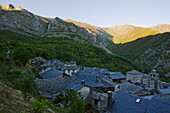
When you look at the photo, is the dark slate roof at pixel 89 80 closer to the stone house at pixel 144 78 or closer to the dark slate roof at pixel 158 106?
the dark slate roof at pixel 158 106

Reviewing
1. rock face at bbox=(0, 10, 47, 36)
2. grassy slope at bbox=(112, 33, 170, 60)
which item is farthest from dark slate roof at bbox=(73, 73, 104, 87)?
rock face at bbox=(0, 10, 47, 36)

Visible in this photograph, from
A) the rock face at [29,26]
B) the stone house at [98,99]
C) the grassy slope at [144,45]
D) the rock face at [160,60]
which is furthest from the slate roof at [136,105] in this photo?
the rock face at [29,26]

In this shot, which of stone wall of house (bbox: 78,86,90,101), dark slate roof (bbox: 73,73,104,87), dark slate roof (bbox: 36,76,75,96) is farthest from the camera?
dark slate roof (bbox: 73,73,104,87)

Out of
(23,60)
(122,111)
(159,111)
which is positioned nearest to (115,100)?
(122,111)

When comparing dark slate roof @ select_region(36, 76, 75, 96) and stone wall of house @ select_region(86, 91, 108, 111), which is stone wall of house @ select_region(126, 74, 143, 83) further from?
stone wall of house @ select_region(86, 91, 108, 111)

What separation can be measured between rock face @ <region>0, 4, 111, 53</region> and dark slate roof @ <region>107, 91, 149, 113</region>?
129673 mm

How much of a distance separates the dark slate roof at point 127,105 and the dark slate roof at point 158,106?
59 cm

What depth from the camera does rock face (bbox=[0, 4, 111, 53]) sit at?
4787 inches

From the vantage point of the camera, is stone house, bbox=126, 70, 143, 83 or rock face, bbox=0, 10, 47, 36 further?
rock face, bbox=0, 10, 47, 36

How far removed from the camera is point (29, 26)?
144 metres

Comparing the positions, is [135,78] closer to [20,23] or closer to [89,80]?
[89,80]

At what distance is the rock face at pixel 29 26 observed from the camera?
4787 inches

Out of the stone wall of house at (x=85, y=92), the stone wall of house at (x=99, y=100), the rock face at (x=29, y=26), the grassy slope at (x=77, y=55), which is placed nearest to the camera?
the stone wall of house at (x=99, y=100)

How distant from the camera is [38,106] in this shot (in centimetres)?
716
